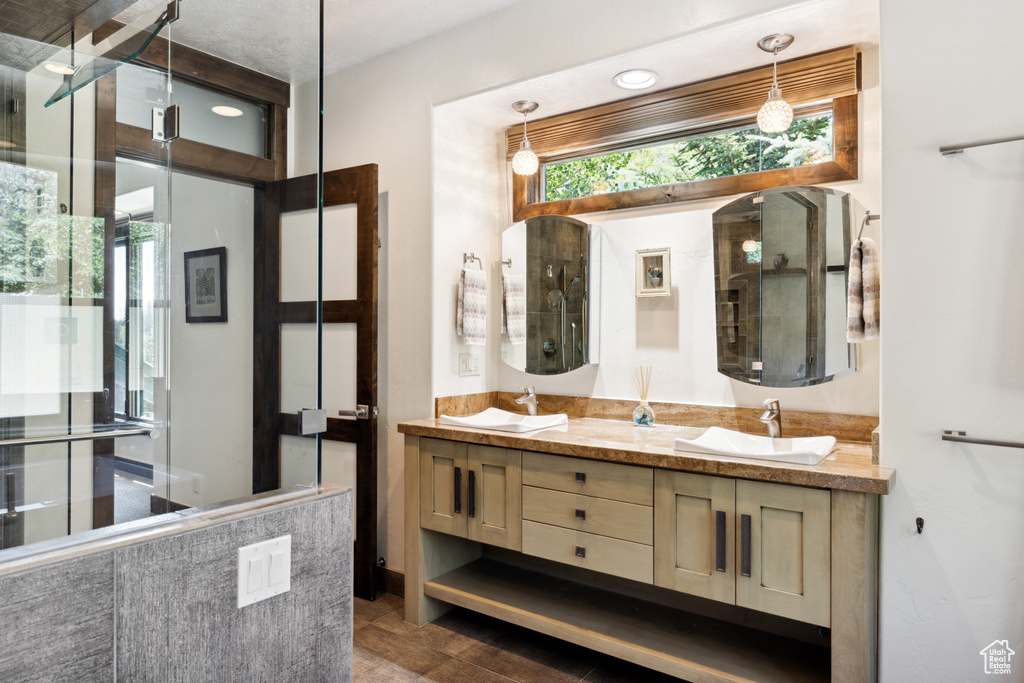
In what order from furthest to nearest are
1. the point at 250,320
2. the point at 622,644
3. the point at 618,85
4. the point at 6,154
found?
the point at 618,85
the point at 622,644
the point at 250,320
the point at 6,154

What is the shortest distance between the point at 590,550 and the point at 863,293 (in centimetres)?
135

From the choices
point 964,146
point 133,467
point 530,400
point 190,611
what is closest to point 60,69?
point 133,467

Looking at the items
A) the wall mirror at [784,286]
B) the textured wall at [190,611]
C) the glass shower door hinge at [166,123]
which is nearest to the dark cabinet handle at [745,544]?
the wall mirror at [784,286]

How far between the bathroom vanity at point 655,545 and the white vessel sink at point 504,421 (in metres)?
0.06

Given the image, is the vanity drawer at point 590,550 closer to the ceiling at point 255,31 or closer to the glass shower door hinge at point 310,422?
the glass shower door hinge at point 310,422

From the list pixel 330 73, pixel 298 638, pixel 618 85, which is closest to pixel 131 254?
pixel 298 638

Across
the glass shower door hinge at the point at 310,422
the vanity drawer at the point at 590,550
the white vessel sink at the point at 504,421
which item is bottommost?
the vanity drawer at the point at 590,550

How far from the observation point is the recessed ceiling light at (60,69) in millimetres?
940

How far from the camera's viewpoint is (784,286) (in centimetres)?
242

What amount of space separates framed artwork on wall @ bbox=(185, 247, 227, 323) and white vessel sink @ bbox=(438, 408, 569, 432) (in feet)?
5.21

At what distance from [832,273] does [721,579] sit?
1226 millimetres

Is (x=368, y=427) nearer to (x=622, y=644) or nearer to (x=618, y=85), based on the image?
(x=622, y=644)

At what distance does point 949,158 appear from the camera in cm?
174

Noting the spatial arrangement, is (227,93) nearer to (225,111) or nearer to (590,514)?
(225,111)
